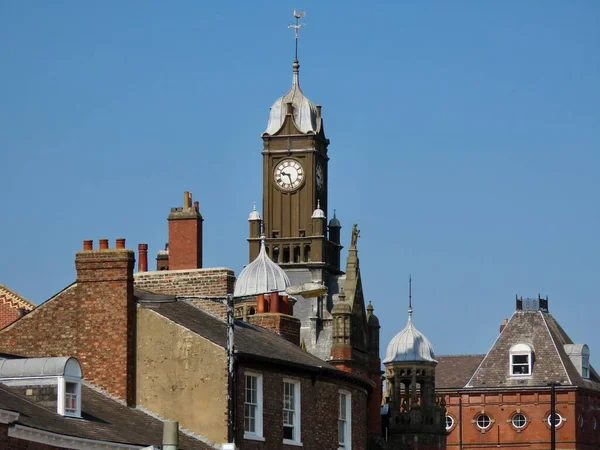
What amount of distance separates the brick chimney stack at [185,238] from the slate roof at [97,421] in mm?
9981

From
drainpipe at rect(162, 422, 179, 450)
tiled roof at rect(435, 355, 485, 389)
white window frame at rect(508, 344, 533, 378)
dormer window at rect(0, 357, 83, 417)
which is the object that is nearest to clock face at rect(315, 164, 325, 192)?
tiled roof at rect(435, 355, 485, 389)

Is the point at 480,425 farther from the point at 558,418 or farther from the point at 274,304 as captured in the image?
the point at 274,304

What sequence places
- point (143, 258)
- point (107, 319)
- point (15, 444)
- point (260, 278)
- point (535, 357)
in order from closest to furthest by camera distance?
point (15, 444) → point (107, 319) → point (143, 258) → point (260, 278) → point (535, 357)

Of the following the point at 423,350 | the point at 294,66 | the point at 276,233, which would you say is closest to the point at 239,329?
the point at 423,350

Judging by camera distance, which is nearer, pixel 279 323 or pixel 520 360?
pixel 279 323

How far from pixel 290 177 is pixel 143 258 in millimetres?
75304

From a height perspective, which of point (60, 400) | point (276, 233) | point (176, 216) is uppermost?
point (276, 233)

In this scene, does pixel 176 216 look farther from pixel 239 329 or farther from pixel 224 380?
pixel 224 380

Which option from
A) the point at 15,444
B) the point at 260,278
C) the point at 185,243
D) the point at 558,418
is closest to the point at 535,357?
the point at 558,418

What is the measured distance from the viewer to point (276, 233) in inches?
5157

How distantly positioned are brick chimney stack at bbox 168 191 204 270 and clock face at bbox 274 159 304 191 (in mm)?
80173

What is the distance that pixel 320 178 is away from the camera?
5340 inches

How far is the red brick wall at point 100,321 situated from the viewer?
42344 mm

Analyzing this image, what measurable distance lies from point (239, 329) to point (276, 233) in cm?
8434
